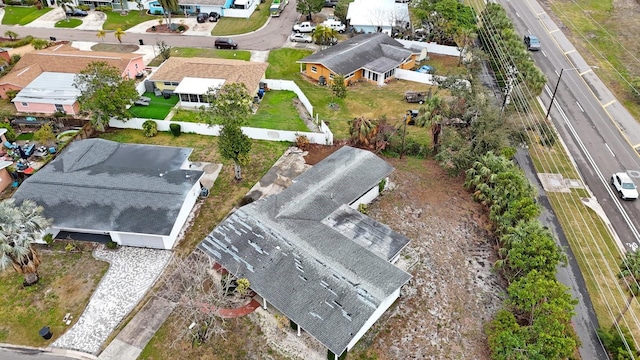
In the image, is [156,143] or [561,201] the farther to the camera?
[156,143]

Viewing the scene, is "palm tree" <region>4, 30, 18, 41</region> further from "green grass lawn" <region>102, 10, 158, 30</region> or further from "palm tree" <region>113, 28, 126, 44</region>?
"palm tree" <region>113, 28, 126, 44</region>

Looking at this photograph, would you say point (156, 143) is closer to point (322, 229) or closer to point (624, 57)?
point (322, 229)

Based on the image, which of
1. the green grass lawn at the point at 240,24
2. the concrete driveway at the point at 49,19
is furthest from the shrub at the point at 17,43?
the green grass lawn at the point at 240,24

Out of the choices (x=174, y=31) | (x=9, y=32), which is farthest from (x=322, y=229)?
(x=9, y=32)

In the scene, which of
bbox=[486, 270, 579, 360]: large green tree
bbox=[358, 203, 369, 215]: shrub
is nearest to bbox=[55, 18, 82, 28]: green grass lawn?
bbox=[358, 203, 369, 215]: shrub

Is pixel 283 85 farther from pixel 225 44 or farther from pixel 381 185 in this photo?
pixel 381 185

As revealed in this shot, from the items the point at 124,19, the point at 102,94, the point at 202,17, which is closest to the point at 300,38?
the point at 202,17
